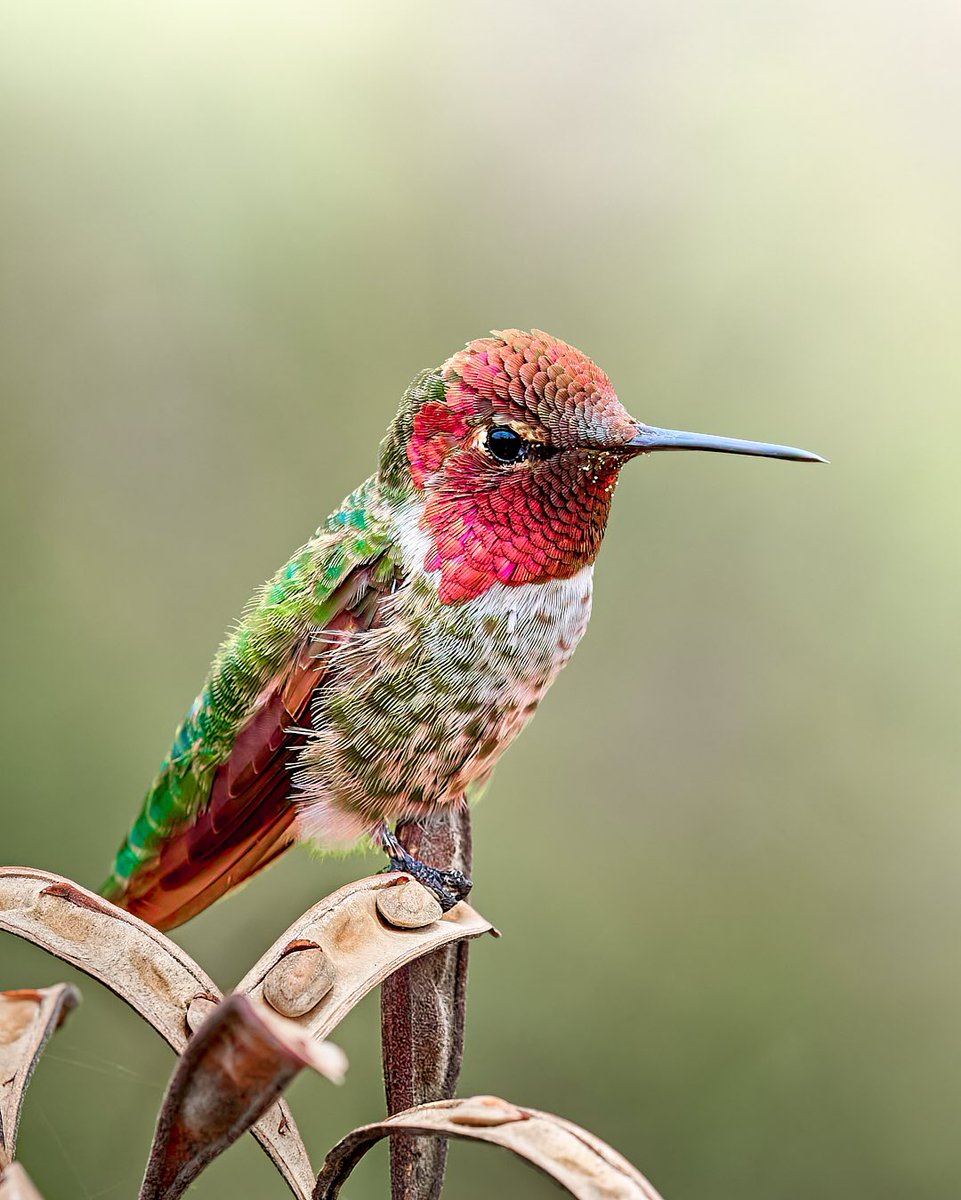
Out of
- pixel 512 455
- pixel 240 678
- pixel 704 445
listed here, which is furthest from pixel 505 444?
pixel 240 678

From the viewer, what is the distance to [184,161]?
8.64ft

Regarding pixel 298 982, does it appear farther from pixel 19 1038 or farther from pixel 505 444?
pixel 505 444

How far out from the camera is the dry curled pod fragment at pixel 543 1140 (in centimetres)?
→ 69

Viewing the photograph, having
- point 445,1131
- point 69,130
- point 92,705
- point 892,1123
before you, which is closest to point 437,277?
point 69,130

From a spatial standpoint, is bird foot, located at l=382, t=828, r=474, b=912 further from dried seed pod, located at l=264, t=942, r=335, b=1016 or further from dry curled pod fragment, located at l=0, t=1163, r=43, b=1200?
dry curled pod fragment, located at l=0, t=1163, r=43, b=1200

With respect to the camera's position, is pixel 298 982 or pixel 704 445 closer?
pixel 298 982

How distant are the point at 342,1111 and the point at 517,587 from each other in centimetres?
135

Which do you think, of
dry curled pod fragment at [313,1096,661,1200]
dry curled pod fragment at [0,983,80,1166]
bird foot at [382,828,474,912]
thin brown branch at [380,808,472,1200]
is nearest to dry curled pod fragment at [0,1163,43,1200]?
dry curled pod fragment at [0,983,80,1166]

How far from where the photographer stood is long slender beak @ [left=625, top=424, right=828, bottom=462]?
3.96 feet

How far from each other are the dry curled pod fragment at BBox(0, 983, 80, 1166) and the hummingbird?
0.60 m

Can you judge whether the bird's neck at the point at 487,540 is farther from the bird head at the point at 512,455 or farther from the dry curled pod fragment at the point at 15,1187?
the dry curled pod fragment at the point at 15,1187

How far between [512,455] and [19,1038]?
780mm

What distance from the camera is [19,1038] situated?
72cm

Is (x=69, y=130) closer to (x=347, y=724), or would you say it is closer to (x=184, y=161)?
(x=184, y=161)
